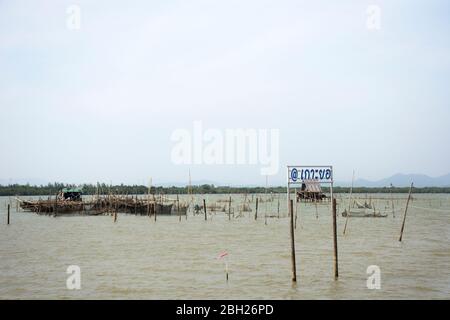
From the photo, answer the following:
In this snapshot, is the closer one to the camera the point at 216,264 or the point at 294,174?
the point at 216,264

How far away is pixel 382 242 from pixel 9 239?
1769 centimetres

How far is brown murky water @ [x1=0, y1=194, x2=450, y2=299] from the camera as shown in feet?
37.8

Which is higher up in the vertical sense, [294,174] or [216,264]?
[294,174]

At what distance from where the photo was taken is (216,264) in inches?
593

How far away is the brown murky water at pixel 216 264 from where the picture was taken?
11531mm

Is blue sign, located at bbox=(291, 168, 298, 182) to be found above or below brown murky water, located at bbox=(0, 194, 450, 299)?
above

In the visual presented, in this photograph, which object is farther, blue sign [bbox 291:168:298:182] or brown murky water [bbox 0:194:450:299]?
blue sign [bbox 291:168:298:182]

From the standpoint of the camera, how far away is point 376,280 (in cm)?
1238

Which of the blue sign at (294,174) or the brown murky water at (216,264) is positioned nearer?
the brown murky water at (216,264)

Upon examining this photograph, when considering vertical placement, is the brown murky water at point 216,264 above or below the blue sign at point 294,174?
below
